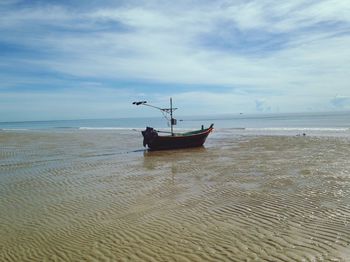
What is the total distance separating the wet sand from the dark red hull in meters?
8.38

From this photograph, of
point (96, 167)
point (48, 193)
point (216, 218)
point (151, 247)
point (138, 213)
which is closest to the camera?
point (151, 247)

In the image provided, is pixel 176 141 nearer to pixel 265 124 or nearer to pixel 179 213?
pixel 179 213

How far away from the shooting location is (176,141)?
83.9ft

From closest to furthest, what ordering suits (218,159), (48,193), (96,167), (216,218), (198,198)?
(216,218) → (198,198) → (48,193) → (96,167) → (218,159)

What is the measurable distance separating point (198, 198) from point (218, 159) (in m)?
9.03

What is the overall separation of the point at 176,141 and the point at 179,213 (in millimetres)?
16759

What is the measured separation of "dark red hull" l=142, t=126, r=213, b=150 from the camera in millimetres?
24867

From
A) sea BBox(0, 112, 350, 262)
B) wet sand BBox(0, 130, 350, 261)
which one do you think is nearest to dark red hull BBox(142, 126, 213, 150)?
sea BBox(0, 112, 350, 262)

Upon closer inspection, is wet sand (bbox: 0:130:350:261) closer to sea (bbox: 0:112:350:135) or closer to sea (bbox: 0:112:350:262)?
sea (bbox: 0:112:350:262)

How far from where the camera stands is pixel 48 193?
11758 mm

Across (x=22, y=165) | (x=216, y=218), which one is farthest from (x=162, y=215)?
(x=22, y=165)

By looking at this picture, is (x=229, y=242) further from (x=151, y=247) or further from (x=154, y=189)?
(x=154, y=189)

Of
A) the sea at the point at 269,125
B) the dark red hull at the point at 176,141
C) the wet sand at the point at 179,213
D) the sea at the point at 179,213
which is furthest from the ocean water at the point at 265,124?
the wet sand at the point at 179,213

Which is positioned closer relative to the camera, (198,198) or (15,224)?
(15,224)
